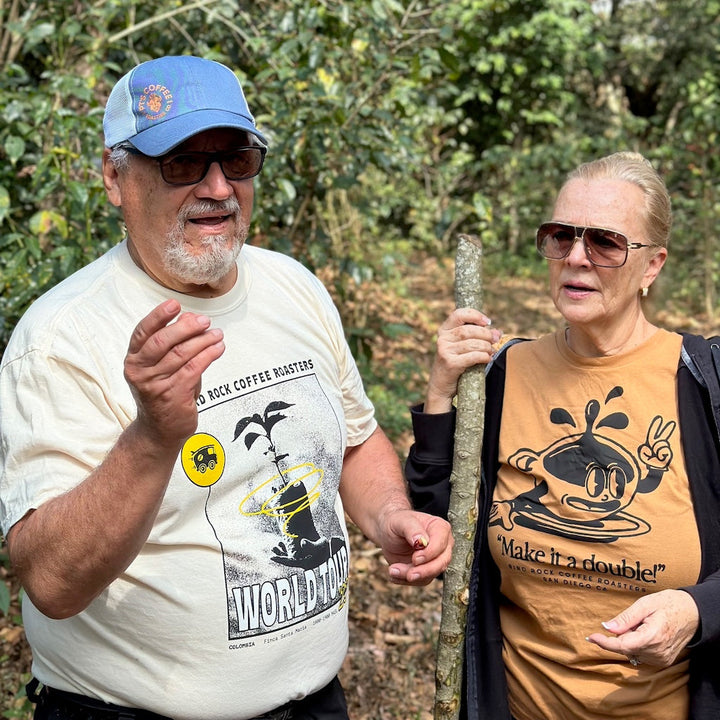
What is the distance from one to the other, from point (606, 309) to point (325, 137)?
106 inches

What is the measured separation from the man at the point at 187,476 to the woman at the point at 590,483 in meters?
0.29

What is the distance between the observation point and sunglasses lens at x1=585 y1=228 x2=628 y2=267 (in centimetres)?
225

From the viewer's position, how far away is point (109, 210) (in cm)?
378

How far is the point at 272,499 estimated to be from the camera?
1971 mm

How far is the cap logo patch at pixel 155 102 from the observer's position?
1.93 metres

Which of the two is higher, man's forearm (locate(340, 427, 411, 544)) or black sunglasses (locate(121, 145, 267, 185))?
black sunglasses (locate(121, 145, 267, 185))

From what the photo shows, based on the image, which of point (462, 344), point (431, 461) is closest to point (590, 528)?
point (431, 461)

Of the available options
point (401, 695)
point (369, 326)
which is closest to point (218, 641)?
point (401, 695)

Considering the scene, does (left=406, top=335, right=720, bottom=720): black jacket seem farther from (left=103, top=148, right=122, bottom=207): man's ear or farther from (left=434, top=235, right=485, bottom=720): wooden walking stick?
(left=103, top=148, right=122, bottom=207): man's ear

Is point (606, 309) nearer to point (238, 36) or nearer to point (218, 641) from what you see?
point (218, 641)

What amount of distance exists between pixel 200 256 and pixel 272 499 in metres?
0.56

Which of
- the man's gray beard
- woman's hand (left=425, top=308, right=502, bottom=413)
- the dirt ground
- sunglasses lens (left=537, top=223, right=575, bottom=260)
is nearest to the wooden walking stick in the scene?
woman's hand (left=425, top=308, right=502, bottom=413)

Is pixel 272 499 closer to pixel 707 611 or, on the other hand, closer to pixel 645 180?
pixel 707 611

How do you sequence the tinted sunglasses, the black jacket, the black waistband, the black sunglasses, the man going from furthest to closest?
the tinted sunglasses
the black jacket
the black sunglasses
the black waistband
the man
